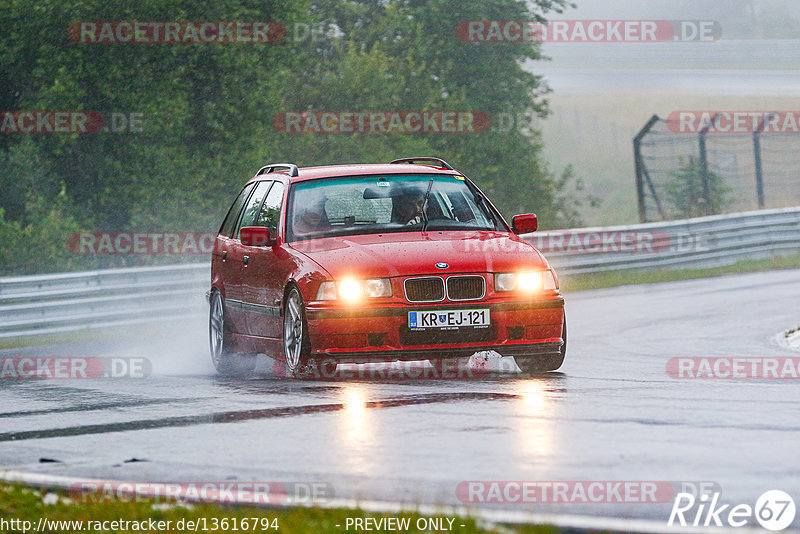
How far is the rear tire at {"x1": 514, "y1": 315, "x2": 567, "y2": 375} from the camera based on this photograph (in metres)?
11.0

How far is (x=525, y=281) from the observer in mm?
10617

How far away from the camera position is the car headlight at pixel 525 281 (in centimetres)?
1052

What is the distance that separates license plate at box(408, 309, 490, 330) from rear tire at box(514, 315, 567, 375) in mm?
782

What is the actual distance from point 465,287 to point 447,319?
0.28 meters

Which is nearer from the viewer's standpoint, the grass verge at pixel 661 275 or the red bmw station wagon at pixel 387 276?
the red bmw station wagon at pixel 387 276

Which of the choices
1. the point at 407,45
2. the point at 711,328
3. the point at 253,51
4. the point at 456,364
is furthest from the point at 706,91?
the point at 456,364

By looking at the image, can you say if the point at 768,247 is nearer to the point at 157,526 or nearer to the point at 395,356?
the point at 395,356

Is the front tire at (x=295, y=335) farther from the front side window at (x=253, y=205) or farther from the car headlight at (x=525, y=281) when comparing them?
the front side window at (x=253, y=205)
